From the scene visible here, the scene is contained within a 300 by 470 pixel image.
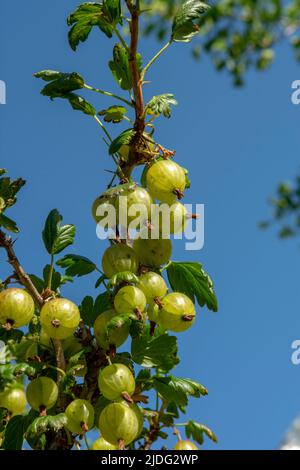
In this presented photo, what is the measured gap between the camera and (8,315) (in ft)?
4.23

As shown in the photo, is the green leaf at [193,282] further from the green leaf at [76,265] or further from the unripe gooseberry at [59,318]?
the unripe gooseberry at [59,318]

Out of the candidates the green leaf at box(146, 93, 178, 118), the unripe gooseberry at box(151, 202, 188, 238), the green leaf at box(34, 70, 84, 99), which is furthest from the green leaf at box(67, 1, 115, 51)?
the unripe gooseberry at box(151, 202, 188, 238)

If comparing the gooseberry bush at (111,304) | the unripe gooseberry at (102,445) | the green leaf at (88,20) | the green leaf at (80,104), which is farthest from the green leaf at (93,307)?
the green leaf at (88,20)

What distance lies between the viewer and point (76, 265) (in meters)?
1.52

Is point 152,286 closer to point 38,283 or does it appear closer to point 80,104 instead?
point 38,283

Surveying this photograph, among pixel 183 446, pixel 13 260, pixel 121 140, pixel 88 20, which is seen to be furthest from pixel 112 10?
pixel 183 446

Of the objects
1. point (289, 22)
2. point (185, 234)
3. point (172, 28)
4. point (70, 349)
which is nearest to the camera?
point (70, 349)

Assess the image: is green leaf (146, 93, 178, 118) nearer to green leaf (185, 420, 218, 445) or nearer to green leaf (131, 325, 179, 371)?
green leaf (131, 325, 179, 371)

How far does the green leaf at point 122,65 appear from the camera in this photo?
1578mm

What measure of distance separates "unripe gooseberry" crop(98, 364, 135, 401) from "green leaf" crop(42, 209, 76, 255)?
40 centimetres

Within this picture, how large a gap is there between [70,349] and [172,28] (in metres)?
0.95

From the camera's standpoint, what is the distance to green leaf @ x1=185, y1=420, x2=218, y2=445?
1.69m
